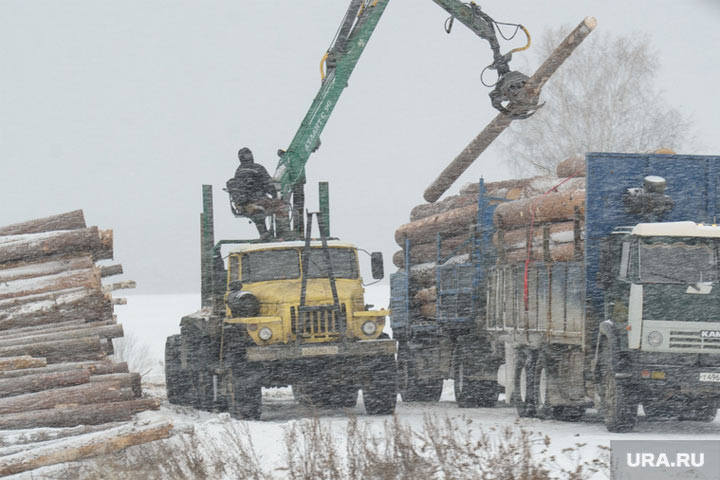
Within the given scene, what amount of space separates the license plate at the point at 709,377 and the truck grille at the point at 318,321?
17.4ft

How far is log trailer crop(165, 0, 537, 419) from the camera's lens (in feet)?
54.2

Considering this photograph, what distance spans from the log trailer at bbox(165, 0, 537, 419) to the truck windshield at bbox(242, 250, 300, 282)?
15mm

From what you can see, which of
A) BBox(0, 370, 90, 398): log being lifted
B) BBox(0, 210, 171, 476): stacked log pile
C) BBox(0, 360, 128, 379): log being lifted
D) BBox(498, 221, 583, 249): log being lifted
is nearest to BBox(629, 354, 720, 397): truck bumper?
BBox(498, 221, 583, 249): log being lifted

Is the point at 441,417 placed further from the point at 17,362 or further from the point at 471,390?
the point at 17,362

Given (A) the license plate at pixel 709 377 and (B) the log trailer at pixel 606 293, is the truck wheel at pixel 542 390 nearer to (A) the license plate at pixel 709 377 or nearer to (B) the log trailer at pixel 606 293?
(B) the log trailer at pixel 606 293

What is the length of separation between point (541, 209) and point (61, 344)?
6.89 metres

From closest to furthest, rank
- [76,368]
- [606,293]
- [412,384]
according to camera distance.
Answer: [76,368], [606,293], [412,384]

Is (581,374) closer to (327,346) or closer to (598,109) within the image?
(327,346)

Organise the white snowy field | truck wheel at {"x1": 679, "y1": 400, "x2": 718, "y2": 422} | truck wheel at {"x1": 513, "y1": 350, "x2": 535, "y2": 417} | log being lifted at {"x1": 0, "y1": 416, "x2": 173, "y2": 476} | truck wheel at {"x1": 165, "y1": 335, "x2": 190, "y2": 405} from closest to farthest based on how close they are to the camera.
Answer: log being lifted at {"x1": 0, "y1": 416, "x2": 173, "y2": 476} → the white snowy field → truck wheel at {"x1": 679, "y1": 400, "x2": 718, "y2": 422} → truck wheel at {"x1": 513, "y1": 350, "x2": 535, "y2": 417} → truck wheel at {"x1": 165, "y1": 335, "x2": 190, "y2": 405}

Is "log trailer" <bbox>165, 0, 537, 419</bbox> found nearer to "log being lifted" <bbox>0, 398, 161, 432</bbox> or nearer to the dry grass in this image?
"log being lifted" <bbox>0, 398, 161, 432</bbox>

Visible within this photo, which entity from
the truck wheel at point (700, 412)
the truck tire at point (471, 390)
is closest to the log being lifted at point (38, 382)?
the truck tire at point (471, 390)

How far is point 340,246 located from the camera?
58.0 ft

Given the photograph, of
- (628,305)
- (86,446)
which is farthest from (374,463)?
(628,305)

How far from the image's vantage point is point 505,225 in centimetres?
1784
